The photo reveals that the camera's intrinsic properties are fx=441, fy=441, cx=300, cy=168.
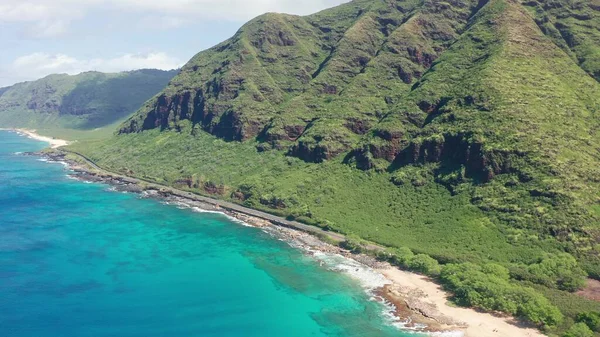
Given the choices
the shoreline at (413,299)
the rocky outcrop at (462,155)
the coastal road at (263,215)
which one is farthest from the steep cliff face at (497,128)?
the shoreline at (413,299)

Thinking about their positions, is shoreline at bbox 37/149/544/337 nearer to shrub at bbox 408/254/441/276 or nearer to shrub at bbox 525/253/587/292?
shrub at bbox 408/254/441/276

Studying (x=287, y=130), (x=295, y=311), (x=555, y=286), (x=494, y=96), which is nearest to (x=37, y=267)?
(x=295, y=311)

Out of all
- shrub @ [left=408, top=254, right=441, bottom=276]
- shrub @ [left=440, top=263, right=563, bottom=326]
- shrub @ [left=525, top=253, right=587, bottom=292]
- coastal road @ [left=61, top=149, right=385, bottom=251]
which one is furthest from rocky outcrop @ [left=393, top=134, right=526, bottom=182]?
coastal road @ [left=61, top=149, right=385, bottom=251]

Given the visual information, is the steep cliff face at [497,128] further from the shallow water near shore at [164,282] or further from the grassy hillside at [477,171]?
the shallow water near shore at [164,282]

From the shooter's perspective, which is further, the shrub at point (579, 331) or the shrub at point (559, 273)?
the shrub at point (559, 273)

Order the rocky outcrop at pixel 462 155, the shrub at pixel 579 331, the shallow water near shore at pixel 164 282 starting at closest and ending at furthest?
the shrub at pixel 579 331
the shallow water near shore at pixel 164 282
the rocky outcrop at pixel 462 155

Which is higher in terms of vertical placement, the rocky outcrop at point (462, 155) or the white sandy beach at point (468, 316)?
the rocky outcrop at point (462, 155)
